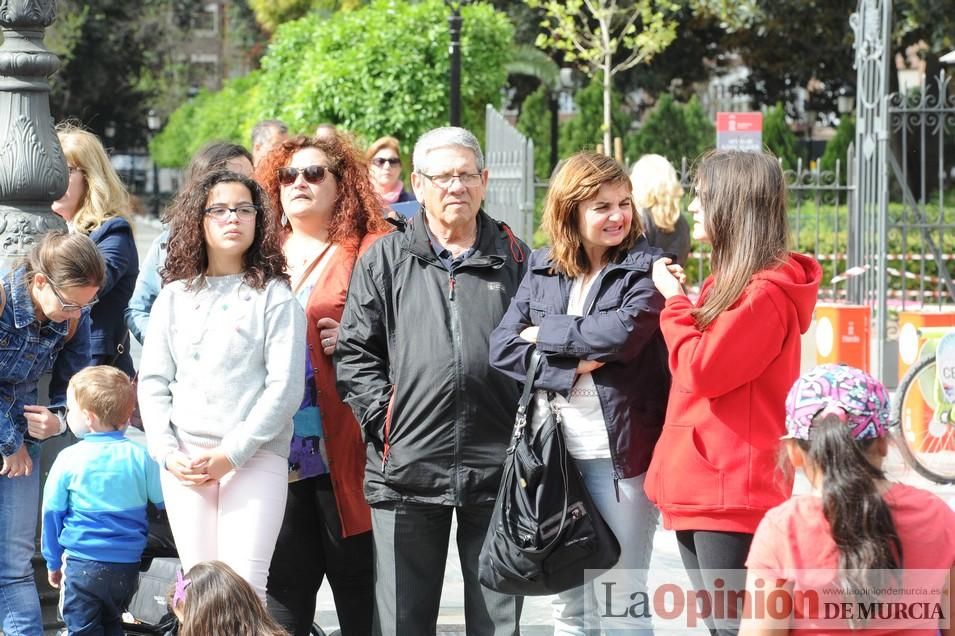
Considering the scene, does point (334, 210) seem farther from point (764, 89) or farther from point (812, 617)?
point (764, 89)

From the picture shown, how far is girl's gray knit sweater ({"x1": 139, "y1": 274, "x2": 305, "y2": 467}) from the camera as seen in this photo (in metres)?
4.07

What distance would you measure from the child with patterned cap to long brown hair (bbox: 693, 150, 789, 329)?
29.6 inches

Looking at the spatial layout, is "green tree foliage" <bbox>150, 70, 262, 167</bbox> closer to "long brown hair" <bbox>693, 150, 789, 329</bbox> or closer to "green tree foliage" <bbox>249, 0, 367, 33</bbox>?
"green tree foliage" <bbox>249, 0, 367, 33</bbox>

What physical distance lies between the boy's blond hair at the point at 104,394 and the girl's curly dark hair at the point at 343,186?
2.76ft

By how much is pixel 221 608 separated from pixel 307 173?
1827 mm

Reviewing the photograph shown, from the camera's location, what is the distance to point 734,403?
361 centimetres

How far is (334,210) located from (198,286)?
73 centimetres

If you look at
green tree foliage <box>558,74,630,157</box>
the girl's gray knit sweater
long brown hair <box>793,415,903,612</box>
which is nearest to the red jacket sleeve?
long brown hair <box>793,415,903,612</box>

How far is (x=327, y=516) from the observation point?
450cm

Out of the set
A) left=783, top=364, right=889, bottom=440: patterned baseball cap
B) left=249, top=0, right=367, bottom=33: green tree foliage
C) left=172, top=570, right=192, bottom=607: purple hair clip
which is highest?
left=249, top=0, right=367, bottom=33: green tree foliage

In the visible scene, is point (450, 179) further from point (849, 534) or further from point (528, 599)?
point (528, 599)

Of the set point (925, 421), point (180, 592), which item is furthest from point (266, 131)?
point (925, 421)

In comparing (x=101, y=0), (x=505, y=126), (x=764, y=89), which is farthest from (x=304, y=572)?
(x=101, y=0)

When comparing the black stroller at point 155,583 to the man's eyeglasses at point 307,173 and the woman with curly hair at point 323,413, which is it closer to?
the woman with curly hair at point 323,413
